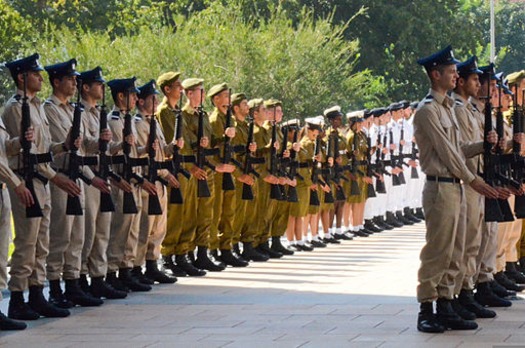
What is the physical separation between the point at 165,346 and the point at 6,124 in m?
2.83

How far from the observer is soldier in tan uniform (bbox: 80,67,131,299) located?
1602 centimetres

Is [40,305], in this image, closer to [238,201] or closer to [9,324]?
[9,324]

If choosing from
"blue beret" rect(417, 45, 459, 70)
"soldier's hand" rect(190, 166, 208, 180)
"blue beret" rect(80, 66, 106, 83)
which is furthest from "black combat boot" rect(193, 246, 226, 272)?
"blue beret" rect(417, 45, 459, 70)

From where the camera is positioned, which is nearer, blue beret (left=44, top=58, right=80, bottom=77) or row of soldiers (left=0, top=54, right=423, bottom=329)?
row of soldiers (left=0, top=54, right=423, bottom=329)

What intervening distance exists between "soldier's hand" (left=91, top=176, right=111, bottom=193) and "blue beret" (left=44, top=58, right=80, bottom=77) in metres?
1.03

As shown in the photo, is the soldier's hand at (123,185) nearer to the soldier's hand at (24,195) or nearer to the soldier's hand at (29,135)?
the soldier's hand at (29,135)

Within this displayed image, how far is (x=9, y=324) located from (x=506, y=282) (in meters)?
5.64

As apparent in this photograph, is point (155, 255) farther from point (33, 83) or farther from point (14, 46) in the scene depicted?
point (14, 46)

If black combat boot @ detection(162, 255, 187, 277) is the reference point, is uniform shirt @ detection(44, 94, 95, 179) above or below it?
above

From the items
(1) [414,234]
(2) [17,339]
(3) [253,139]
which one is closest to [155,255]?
(3) [253,139]

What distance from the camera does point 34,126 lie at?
14.3 metres

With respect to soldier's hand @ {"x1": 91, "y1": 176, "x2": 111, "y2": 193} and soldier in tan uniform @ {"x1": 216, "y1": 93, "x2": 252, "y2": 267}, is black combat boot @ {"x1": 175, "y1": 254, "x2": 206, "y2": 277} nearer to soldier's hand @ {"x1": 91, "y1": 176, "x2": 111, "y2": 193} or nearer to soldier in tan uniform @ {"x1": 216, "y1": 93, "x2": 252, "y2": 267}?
soldier in tan uniform @ {"x1": 216, "y1": 93, "x2": 252, "y2": 267}

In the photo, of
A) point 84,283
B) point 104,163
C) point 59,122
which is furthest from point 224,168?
point 59,122

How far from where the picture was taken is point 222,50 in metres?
37.3
